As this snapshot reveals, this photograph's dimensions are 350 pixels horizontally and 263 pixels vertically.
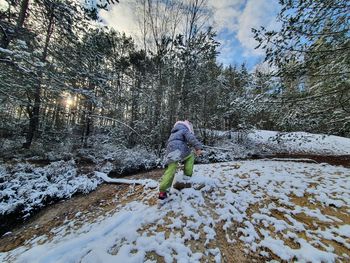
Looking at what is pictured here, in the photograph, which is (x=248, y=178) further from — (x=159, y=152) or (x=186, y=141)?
(x=159, y=152)

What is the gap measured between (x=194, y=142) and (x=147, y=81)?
8499 millimetres

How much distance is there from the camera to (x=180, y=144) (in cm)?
363

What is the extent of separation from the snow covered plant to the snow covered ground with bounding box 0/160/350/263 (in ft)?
4.73

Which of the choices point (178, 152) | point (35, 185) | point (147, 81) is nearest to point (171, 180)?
point (178, 152)

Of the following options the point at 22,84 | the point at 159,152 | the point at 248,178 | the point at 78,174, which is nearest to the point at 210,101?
the point at 159,152

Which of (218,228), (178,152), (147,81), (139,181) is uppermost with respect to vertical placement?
(147,81)

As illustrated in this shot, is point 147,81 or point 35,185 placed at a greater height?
point 147,81

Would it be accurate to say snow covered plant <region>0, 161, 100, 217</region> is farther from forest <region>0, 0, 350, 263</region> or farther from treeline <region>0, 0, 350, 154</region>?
treeline <region>0, 0, 350, 154</region>

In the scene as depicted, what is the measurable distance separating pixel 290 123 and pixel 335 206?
3.66 m

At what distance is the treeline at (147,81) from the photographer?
4.12m

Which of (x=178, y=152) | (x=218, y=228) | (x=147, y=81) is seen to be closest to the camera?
(x=218, y=228)

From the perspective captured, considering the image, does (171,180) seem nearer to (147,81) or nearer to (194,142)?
(194,142)

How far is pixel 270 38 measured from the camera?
4.67m

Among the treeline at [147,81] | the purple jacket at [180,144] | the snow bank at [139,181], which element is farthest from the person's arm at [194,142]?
the treeline at [147,81]
